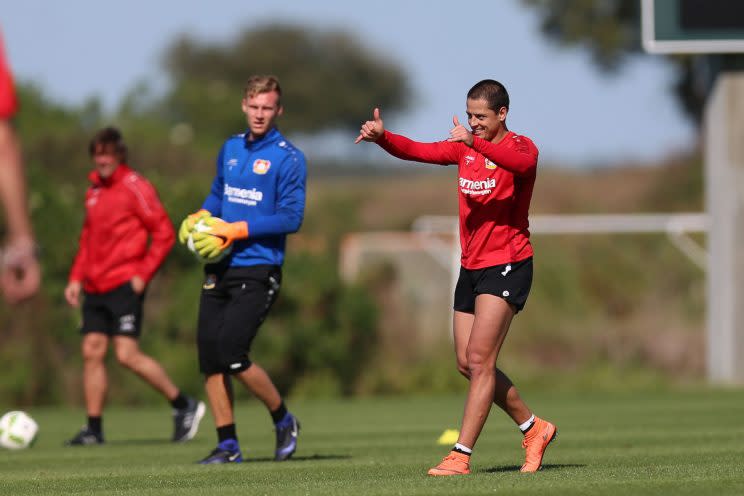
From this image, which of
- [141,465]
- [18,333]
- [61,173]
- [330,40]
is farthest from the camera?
[330,40]

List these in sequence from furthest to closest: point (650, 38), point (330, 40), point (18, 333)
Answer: point (330, 40) < point (18, 333) < point (650, 38)

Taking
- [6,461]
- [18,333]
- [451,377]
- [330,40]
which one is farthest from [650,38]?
[330,40]

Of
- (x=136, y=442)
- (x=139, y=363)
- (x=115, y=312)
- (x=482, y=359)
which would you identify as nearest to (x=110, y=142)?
(x=115, y=312)

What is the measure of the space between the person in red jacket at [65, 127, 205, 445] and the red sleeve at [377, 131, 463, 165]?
13.6ft

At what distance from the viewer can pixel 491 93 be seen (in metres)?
8.30

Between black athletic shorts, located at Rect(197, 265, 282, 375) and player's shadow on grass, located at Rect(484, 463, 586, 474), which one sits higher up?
black athletic shorts, located at Rect(197, 265, 282, 375)

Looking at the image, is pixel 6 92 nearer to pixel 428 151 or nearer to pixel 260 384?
pixel 428 151

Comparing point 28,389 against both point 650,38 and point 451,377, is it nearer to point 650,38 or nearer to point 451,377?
point 451,377

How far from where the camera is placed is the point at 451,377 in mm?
22484

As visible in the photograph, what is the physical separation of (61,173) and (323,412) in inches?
354

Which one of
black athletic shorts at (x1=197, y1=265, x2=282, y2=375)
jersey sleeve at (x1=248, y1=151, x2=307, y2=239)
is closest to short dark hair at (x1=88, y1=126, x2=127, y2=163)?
black athletic shorts at (x1=197, y1=265, x2=282, y2=375)

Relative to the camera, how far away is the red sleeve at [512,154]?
311 inches

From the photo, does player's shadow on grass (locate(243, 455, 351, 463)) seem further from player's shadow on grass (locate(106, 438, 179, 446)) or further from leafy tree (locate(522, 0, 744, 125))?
leafy tree (locate(522, 0, 744, 125))

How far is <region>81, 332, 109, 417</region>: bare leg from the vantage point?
12352 millimetres
